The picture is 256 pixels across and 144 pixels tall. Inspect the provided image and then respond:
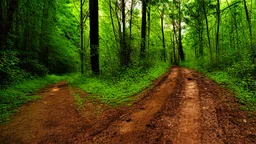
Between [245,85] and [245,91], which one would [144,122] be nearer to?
[245,91]

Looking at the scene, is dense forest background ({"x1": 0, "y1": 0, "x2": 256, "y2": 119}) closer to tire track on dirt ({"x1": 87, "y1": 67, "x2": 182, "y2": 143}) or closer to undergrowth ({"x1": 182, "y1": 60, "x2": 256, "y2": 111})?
undergrowth ({"x1": 182, "y1": 60, "x2": 256, "y2": 111})

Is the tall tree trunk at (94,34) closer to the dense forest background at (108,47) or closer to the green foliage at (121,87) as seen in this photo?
the dense forest background at (108,47)

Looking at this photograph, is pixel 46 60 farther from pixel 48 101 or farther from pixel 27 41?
pixel 48 101

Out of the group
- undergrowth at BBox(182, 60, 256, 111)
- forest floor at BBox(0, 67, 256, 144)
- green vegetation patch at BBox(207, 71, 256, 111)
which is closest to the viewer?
forest floor at BBox(0, 67, 256, 144)

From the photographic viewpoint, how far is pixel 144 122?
375 centimetres

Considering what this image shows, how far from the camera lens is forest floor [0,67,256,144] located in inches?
122

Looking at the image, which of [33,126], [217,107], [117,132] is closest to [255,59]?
[217,107]

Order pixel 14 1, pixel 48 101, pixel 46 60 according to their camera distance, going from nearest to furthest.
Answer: pixel 48 101 < pixel 14 1 < pixel 46 60

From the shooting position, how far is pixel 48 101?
6.37 m

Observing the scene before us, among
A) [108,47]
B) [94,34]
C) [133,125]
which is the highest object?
[94,34]

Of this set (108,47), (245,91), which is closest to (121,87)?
(245,91)

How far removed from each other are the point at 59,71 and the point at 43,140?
1863cm

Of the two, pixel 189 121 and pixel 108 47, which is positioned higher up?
pixel 108 47

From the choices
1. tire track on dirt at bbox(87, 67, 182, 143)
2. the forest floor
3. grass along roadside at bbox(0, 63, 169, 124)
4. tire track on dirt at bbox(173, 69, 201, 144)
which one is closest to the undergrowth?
the forest floor
